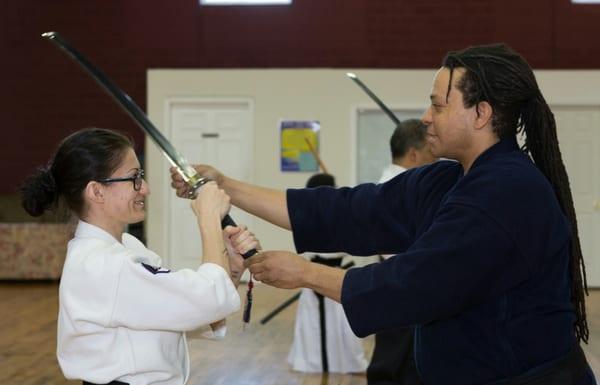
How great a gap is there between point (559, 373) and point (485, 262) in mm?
305

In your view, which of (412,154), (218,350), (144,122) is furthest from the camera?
(218,350)

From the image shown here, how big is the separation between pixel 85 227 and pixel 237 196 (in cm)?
50

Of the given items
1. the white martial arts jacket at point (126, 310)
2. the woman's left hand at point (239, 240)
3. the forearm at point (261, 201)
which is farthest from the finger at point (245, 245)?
the forearm at point (261, 201)

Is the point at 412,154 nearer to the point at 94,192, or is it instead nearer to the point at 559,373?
the point at 94,192

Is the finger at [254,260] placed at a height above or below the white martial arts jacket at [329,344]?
above

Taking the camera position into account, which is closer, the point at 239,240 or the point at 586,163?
the point at 239,240

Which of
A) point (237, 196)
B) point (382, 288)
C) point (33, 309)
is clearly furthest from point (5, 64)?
point (382, 288)

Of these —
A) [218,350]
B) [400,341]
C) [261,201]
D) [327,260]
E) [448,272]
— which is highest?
[261,201]

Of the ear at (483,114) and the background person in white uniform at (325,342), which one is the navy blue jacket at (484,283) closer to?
the ear at (483,114)

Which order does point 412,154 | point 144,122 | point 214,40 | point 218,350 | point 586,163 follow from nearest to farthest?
point 144,122 → point 412,154 → point 218,350 → point 586,163 → point 214,40

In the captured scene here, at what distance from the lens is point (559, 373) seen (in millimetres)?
1710

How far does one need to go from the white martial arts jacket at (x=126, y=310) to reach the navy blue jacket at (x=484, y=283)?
1.09 ft

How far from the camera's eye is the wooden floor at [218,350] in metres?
4.75

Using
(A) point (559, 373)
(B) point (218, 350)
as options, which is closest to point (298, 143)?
(B) point (218, 350)
